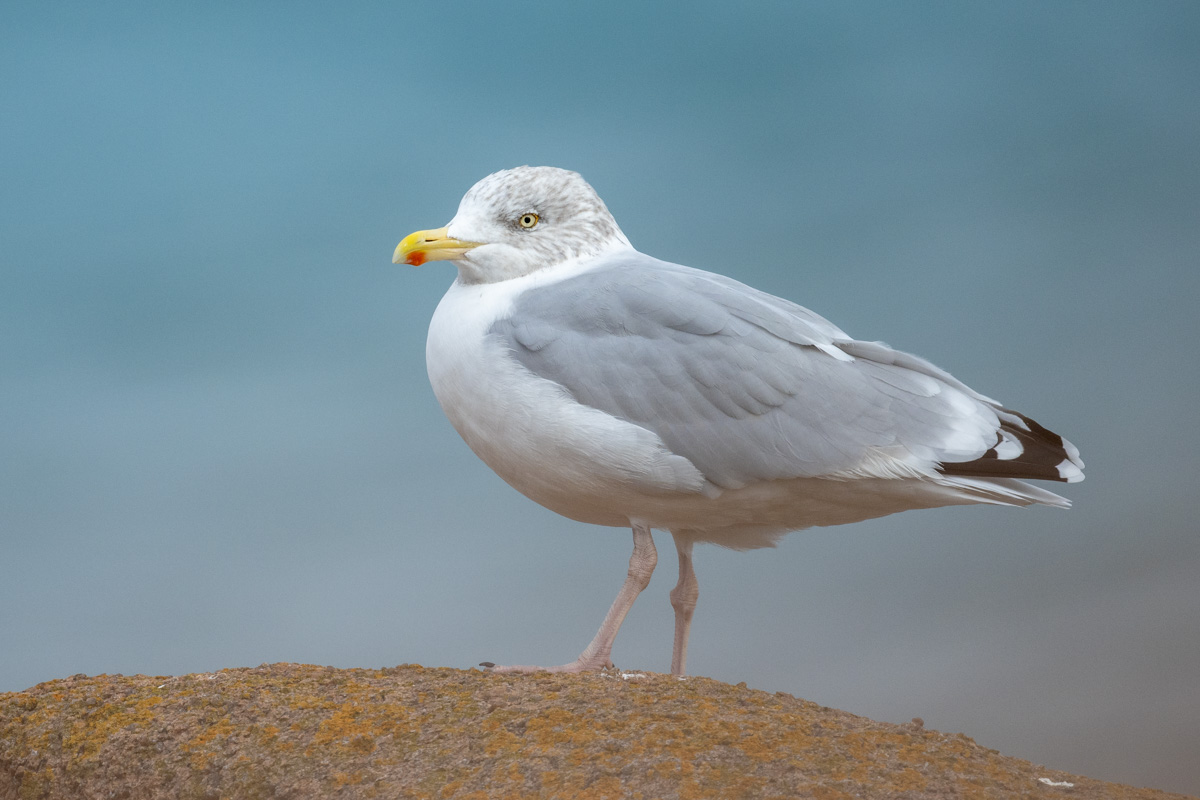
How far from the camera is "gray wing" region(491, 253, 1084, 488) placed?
216 inches

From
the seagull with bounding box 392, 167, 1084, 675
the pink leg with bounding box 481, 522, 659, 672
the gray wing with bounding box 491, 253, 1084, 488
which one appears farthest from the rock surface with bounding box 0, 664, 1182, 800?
the gray wing with bounding box 491, 253, 1084, 488

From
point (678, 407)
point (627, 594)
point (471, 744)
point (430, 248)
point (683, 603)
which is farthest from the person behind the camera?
point (683, 603)

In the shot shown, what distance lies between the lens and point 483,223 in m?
6.13

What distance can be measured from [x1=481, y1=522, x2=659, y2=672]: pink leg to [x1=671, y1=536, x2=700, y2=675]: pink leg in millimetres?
514

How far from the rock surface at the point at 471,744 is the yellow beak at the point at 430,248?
226 centimetres

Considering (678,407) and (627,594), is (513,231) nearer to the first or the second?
(678,407)

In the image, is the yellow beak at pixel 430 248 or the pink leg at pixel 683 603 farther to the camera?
the pink leg at pixel 683 603

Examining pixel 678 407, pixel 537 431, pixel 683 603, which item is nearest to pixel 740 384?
pixel 678 407

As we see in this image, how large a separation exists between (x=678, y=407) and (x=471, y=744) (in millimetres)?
2000

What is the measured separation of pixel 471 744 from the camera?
4379 mm

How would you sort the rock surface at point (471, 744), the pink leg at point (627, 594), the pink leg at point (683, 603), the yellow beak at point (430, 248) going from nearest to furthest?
the rock surface at point (471, 744) < the pink leg at point (627, 594) < the yellow beak at point (430, 248) < the pink leg at point (683, 603)

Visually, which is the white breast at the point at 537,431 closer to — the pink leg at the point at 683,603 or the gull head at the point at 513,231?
the gull head at the point at 513,231

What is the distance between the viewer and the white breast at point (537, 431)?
A: 551cm

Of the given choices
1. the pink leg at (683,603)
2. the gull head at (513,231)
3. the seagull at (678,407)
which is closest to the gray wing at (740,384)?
the seagull at (678,407)
